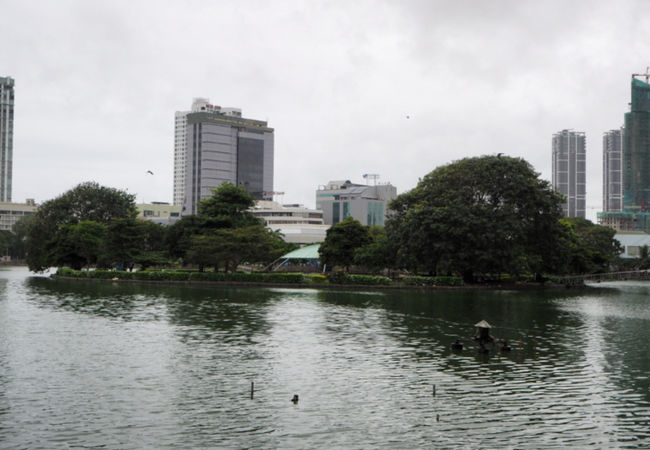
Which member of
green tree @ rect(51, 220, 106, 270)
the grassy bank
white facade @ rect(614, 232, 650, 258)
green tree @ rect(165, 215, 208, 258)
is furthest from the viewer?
white facade @ rect(614, 232, 650, 258)

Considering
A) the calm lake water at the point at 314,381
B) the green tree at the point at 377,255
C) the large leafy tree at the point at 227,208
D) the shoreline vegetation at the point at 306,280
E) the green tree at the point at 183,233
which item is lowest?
the calm lake water at the point at 314,381

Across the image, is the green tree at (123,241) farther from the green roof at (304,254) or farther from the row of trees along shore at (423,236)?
the green roof at (304,254)

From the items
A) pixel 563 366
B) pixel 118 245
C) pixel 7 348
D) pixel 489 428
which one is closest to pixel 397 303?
pixel 563 366

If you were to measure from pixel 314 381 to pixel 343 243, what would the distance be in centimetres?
6438

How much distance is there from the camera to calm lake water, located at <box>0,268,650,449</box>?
728 inches

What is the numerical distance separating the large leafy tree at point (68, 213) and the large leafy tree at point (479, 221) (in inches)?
2136

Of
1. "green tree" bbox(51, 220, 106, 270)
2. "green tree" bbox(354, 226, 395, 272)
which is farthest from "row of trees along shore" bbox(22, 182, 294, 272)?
"green tree" bbox(354, 226, 395, 272)

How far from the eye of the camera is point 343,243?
89125 mm

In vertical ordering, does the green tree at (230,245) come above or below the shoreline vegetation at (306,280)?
above

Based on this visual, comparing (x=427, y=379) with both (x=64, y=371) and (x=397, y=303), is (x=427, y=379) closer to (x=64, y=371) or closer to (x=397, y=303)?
(x=64, y=371)

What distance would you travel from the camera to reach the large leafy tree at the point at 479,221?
75438 mm

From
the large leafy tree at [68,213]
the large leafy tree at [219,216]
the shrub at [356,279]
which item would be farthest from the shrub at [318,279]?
the large leafy tree at [68,213]

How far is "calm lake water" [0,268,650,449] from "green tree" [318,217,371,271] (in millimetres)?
41692

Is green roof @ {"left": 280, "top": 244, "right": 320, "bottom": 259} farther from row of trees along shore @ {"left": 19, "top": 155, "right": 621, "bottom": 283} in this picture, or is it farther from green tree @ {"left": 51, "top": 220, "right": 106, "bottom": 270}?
green tree @ {"left": 51, "top": 220, "right": 106, "bottom": 270}
